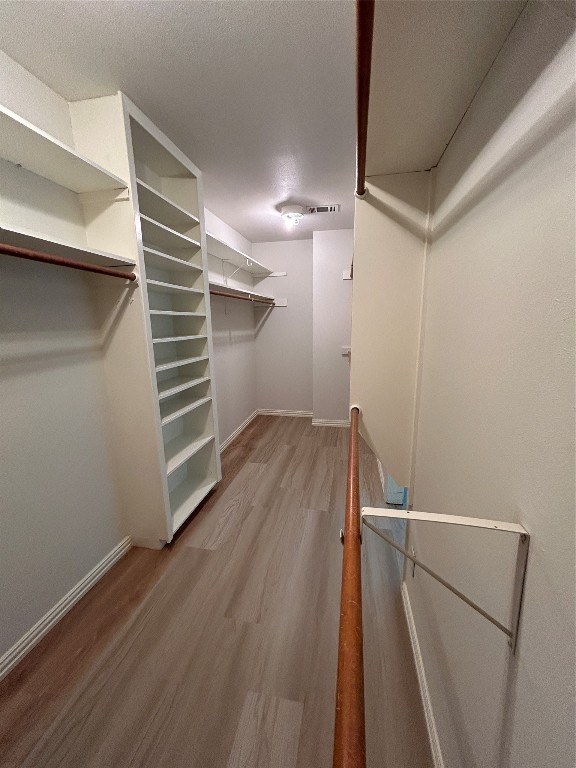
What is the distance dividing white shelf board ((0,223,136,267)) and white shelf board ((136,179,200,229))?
1.44 feet

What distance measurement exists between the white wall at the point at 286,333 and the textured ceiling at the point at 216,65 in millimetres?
2066

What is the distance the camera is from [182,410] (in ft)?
6.41

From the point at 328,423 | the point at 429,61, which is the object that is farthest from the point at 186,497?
the point at 429,61

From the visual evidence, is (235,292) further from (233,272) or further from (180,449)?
(180,449)

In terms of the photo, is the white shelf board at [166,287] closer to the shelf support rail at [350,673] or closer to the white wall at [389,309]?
the white wall at [389,309]

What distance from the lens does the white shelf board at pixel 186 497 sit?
193cm

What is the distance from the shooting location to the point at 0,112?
0.87m

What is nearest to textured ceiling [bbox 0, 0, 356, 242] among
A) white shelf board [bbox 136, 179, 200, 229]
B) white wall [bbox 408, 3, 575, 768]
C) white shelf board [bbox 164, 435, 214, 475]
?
white shelf board [bbox 136, 179, 200, 229]


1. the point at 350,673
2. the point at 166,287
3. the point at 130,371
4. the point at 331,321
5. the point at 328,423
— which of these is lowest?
the point at 328,423

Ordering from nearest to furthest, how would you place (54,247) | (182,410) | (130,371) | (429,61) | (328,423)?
1. (429,61)
2. (54,247)
3. (130,371)
4. (182,410)
5. (328,423)

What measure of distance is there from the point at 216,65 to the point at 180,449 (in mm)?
2100

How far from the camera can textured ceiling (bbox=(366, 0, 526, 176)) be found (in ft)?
1.72

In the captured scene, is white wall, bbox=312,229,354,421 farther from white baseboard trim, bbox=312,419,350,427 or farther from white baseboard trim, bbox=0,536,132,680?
white baseboard trim, bbox=0,536,132,680

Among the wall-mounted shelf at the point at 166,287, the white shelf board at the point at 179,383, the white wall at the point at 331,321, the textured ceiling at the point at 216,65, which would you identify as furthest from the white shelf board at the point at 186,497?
the textured ceiling at the point at 216,65
